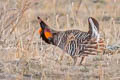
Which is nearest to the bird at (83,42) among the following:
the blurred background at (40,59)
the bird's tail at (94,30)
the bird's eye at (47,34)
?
the bird's tail at (94,30)

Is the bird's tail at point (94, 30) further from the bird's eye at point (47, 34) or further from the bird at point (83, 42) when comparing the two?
the bird's eye at point (47, 34)

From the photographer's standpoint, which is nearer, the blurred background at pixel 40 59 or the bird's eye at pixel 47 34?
the blurred background at pixel 40 59

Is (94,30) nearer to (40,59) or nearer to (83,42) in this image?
(83,42)

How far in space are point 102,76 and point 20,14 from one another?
5.56 ft

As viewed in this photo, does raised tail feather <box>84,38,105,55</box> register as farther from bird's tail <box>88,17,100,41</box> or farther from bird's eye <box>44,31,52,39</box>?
bird's eye <box>44,31,52,39</box>

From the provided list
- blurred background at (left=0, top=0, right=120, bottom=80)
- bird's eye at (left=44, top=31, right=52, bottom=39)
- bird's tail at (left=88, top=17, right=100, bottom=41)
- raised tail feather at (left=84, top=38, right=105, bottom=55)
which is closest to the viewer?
blurred background at (left=0, top=0, right=120, bottom=80)

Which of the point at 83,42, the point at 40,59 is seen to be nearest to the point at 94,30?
the point at 83,42

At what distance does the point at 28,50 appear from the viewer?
730cm

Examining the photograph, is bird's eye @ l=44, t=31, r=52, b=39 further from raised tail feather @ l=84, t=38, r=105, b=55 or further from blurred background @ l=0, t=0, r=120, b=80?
raised tail feather @ l=84, t=38, r=105, b=55

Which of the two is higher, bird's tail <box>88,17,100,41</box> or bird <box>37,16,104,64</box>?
bird's tail <box>88,17,100,41</box>

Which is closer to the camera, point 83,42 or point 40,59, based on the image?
point 40,59

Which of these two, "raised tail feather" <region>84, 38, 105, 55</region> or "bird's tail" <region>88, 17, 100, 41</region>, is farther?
"bird's tail" <region>88, 17, 100, 41</region>

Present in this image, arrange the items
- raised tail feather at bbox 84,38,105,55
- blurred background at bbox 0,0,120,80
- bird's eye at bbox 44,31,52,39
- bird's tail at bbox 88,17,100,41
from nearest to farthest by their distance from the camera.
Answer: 1. blurred background at bbox 0,0,120,80
2. raised tail feather at bbox 84,38,105,55
3. bird's tail at bbox 88,17,100,41
4. bird's eye at bbox 44,31,52,39

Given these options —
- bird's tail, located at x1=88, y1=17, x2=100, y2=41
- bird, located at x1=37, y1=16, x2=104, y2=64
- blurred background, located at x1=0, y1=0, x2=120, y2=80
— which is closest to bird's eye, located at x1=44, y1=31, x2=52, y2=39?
blurred background, located at x1=0, y1=0, x2=120, y2=80
